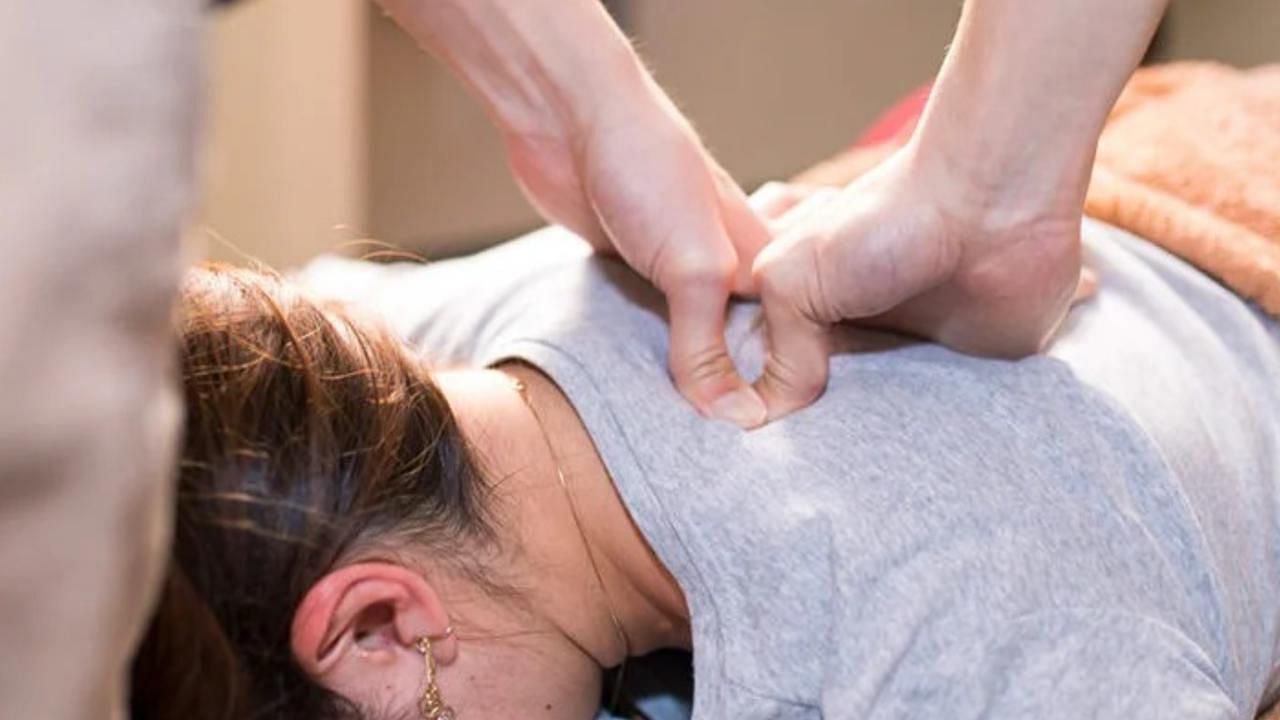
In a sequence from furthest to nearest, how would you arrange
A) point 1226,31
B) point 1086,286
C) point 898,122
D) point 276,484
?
point 1226,31
point 898,122
point 1086,286
point 276,484

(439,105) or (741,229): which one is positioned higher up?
(741,229)

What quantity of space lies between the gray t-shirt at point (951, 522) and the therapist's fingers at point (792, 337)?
0.01m

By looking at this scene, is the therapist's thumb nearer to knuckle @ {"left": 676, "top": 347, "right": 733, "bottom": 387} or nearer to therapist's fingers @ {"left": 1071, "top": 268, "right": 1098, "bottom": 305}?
knuckle @ {"left": 676, "top": 347, "right": 733, "bottom": 387}

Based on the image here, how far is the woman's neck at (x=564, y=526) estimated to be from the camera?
37.8 inches

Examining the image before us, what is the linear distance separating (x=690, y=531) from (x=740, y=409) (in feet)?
0.27

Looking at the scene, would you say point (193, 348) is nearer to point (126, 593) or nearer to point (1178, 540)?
point (126, 593)

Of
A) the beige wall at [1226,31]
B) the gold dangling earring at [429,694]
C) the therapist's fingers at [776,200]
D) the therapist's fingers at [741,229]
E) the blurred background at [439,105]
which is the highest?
the therapist's fingers at [741,229]

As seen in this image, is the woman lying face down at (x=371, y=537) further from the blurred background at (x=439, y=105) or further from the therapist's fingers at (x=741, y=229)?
the blurred background at (x=439, y=105)

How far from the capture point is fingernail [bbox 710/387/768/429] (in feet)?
3.17

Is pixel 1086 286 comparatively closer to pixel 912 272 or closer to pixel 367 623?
pixel 912 272

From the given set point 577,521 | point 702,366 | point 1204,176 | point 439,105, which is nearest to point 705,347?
point 702,366

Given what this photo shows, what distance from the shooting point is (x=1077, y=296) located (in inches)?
42.7

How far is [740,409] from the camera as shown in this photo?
0.97 m

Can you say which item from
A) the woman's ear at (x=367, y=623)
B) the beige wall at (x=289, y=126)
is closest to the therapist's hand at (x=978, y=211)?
the woman's ear at (x=367, y=623)
